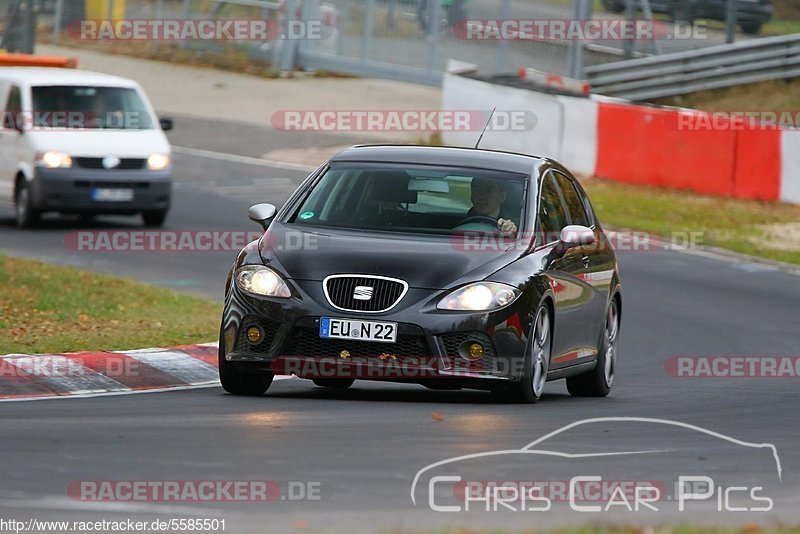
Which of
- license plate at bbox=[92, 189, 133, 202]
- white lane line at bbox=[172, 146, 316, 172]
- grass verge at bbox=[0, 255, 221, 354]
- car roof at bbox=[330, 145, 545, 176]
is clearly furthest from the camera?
white lane line at bbox=[172, 146, 316, 172]

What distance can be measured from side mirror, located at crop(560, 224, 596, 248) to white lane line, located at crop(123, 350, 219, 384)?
2504 mm

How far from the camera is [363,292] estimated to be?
386 inches

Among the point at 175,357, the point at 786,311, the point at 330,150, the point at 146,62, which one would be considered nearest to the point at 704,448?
the point at 175,357

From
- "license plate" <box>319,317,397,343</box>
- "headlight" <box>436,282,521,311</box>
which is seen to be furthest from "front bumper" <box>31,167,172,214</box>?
"headlight" <box>436,282,521,311</box>

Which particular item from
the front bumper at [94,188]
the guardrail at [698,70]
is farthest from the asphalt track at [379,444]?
the guardrail at [698,70]

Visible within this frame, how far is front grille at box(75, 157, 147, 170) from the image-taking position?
21.6 meters

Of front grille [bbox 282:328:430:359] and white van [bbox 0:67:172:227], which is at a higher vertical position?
front grille [bbox 282:328:430:359]

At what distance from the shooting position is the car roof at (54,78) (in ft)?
73.3

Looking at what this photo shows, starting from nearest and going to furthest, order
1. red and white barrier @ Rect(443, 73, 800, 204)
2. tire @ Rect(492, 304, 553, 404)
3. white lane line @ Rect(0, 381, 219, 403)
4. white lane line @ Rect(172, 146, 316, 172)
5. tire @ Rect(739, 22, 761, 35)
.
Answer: tire @ Rect(492, 304, 553, 404) → white lane line @ Rect(0, 381, 219, 403) → red and white barrier @ Rect(443, 73, 800, 204) → white lane line @ Rect(172, 146, 316, 172) → tire @ Rect(739, 22, 761, 35)

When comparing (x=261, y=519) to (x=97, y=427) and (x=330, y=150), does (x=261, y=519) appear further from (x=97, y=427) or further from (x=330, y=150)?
(x=330, y=150)

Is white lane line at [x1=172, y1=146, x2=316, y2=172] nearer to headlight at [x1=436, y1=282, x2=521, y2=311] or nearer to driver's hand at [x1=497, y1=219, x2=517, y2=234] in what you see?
driver's hand at [x1=497, y1=219, x2=517, y2=234]

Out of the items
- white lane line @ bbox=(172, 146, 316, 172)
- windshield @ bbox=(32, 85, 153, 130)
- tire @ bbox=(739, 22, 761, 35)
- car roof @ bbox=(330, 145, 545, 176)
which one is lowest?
white lane line @ bbox=(172, 146, 316, 172)

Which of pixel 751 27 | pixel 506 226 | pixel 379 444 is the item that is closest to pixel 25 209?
pixel 506 226

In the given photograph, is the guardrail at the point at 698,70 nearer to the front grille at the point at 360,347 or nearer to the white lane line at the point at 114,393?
the white lane line at the point at 114,393
